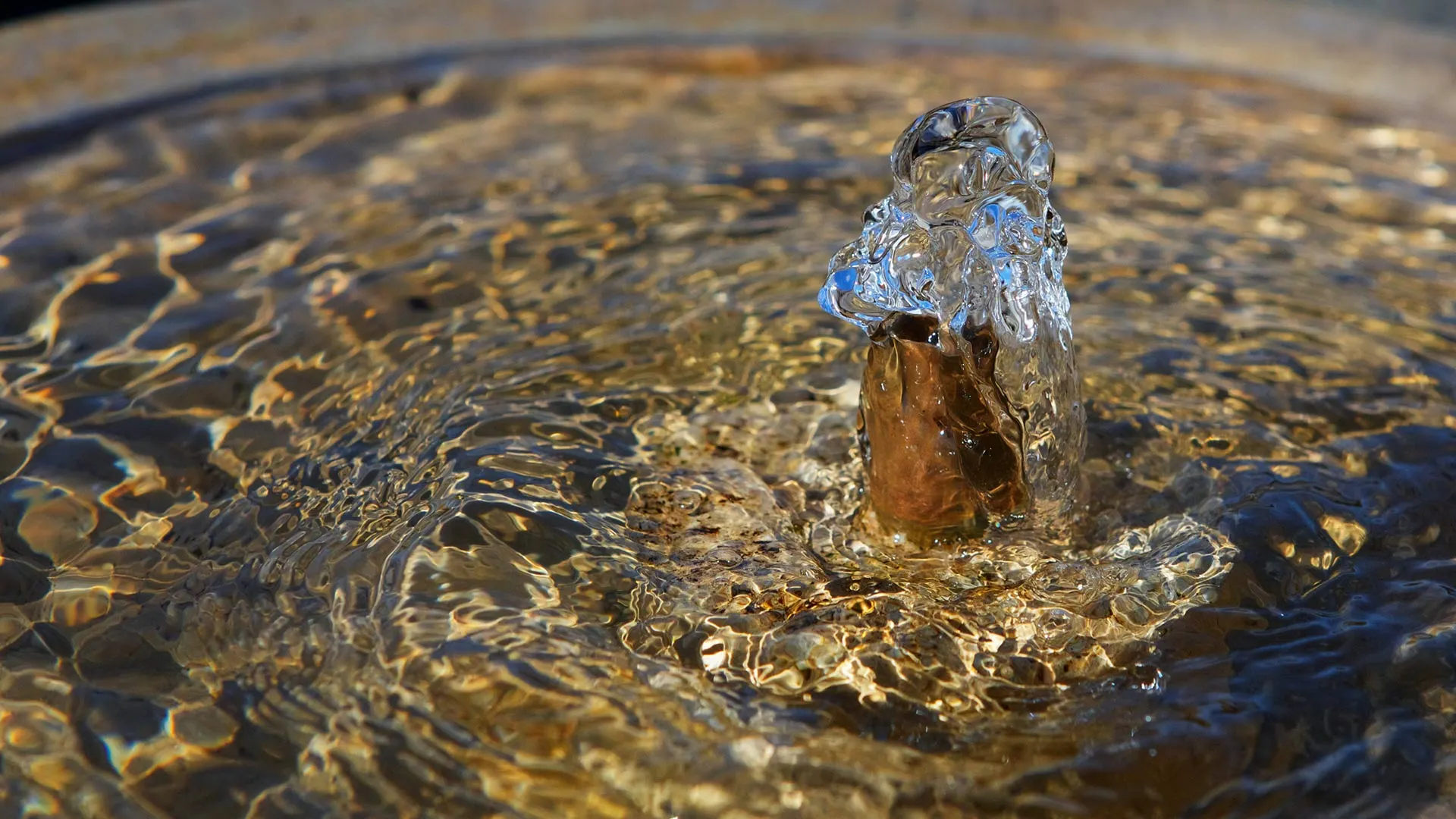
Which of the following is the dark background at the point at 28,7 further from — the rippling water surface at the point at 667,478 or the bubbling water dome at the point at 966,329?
the bubbling water dome at the point at 966,329

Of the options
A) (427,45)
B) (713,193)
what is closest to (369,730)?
(713,193)

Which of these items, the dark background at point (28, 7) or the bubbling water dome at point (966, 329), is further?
the dark background at point (28, 7)

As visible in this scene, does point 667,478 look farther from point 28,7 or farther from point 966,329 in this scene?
point 28,7

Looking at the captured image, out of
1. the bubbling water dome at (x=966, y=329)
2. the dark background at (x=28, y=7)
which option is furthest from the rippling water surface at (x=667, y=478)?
the dark background at (x=28, y=7)

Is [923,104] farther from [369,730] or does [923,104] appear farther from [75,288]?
[369,730]

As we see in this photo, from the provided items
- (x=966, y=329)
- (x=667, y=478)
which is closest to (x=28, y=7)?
(x=667, y=478)

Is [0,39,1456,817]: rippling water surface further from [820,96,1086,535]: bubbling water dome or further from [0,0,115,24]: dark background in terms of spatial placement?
[0,0,115,24]: dark background
